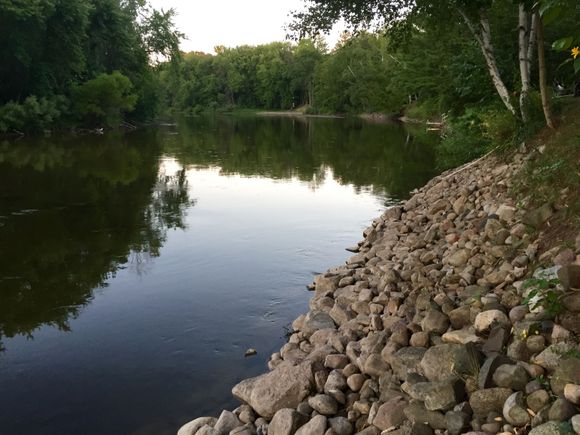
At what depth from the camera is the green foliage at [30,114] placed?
4019 cm

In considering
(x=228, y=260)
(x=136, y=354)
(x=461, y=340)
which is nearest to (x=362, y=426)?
(x=461, y=340)

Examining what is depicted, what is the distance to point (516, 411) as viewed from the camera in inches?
159

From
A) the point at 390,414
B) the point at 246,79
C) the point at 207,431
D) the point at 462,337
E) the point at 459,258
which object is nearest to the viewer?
the point at 390,414

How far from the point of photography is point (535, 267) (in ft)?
19.2

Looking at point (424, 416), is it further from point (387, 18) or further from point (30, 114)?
point (30, 114)

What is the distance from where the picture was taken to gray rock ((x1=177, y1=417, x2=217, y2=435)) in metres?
5.41

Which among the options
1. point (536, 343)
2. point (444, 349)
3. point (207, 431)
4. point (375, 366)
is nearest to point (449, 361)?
point (444, 349)

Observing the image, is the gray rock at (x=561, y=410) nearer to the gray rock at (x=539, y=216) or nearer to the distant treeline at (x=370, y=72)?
the distant treeline at (x=370, y=72)

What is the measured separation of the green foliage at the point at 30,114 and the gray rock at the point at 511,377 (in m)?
42.3

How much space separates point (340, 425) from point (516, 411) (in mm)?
1570

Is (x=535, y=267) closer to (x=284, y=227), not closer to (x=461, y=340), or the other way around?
(x=461, y=340)

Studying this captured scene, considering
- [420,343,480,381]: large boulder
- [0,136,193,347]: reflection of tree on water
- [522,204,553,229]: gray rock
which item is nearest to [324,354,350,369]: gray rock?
[420,343,480,381]: large boulder

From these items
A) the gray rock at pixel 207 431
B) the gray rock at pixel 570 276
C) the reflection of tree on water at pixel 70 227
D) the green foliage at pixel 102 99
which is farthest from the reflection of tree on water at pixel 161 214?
the green foliage at pixel 102 99

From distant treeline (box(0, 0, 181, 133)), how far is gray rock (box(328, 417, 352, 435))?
40736 millimetres
